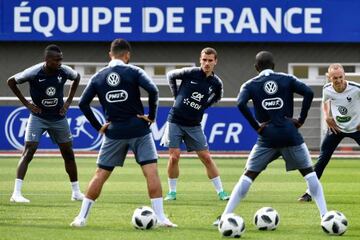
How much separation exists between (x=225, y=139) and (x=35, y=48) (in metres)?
9.31

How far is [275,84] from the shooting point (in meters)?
12.3

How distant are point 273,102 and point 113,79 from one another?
190 cm

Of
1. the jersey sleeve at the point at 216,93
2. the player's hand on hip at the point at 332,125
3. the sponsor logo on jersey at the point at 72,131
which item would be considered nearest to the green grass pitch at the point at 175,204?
the player's hand on hip at the point at 332,125

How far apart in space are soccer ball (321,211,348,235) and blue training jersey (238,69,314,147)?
963 mm

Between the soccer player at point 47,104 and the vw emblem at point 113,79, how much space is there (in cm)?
359

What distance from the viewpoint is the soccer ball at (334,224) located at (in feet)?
39.2

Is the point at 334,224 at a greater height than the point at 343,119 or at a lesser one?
lesser

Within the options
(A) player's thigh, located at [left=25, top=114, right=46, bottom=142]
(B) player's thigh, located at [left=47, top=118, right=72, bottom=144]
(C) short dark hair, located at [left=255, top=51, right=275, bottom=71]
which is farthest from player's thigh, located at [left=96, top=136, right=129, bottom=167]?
(A) player's thigh, located at [left=25, top=114, right=46, bottom=142]

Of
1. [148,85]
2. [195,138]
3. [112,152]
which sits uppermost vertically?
[148,85]

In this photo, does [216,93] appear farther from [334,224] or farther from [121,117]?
[334,224]

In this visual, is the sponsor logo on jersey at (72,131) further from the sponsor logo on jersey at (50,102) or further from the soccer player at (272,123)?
the soccer player at (272,123)

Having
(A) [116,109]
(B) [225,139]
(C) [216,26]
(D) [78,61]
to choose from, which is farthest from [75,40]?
(A) [116,109]

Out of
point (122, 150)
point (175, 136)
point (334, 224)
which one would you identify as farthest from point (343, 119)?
point (122, 150)

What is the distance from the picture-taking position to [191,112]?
54.6 feet
